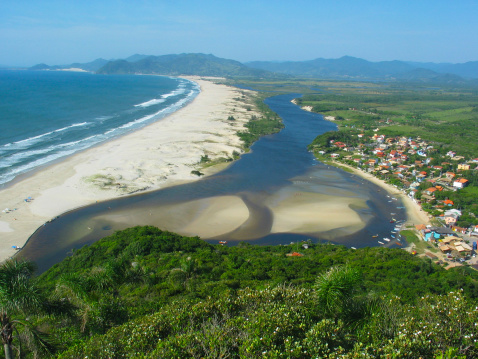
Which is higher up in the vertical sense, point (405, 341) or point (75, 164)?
point (405, 341)

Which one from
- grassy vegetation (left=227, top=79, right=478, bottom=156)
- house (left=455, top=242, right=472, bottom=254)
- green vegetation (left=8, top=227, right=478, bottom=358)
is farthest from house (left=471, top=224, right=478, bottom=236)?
grassy vegetation (left=227, top=79, right=478, bottom=156)

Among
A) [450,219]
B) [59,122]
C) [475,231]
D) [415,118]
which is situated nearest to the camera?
[475,231]

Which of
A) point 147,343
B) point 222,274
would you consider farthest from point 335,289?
point 222,274

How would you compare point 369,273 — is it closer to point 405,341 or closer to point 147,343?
point 405,341

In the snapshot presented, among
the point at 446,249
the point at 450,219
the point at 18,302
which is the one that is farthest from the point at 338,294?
the point at 450,219

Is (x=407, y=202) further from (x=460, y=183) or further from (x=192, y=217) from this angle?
(x=192, y=217)

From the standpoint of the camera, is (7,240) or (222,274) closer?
(222,274)

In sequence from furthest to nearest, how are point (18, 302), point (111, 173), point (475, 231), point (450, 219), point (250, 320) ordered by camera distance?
point (111, 173), point (450, 219), point (475, 231), point (250, 320), point (18, 302)
